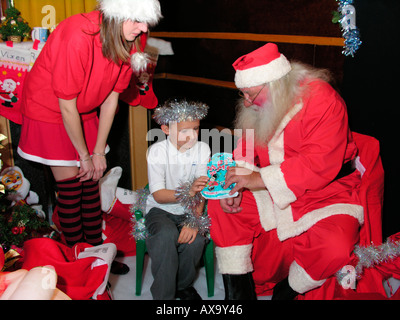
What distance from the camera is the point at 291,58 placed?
8.58ft

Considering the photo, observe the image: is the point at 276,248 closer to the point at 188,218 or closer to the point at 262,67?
the point at 188,218

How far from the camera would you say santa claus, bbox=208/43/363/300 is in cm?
175

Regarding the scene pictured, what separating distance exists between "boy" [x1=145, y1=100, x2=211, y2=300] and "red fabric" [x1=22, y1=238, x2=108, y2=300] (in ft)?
0.89

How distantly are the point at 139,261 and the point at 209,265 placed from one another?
1.19ft

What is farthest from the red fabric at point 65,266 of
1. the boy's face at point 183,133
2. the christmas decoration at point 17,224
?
the boy's face at point 183,133

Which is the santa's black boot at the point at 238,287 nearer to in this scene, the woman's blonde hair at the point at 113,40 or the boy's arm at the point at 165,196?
the boy's arm at the point at 165,196

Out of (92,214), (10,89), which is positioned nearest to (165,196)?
(92,214)

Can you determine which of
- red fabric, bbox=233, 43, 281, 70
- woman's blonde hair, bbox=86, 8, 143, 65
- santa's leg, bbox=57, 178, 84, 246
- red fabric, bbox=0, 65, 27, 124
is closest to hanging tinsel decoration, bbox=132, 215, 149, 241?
santa's leg, bbox=57, 178, 84, 246

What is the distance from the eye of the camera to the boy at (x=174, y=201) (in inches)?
74.1

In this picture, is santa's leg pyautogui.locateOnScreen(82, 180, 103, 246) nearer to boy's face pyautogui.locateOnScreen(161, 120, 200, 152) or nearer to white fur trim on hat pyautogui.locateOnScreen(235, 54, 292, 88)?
boy's face pyautogui.locateOnScreen(161, 120, 200, 152)

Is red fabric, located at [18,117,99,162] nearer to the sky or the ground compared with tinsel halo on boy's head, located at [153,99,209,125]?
nearer to the ground

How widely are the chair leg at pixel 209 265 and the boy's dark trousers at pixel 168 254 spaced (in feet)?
0.26
